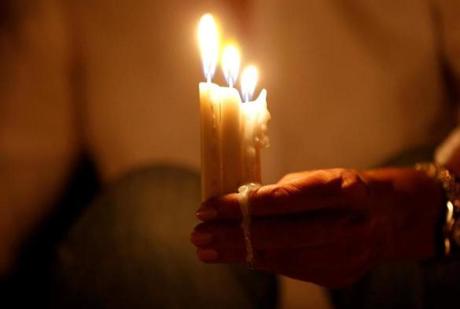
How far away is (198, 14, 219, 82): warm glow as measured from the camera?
381 millimetres

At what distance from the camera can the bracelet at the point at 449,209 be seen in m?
0.59

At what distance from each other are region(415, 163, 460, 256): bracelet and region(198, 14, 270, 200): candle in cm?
29

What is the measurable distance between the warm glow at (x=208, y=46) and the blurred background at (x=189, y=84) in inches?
17.7

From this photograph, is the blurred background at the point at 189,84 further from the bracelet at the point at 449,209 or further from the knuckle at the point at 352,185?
the knuckle at the point at 352,185

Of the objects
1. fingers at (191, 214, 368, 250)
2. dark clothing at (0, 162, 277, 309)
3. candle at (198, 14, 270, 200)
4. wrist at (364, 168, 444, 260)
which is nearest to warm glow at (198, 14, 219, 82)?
candle at (198, 14, 270, 200)

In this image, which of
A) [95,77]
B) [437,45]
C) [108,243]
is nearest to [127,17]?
[95,77]

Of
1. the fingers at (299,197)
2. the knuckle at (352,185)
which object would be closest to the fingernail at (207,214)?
→ the fingers at (299,197)

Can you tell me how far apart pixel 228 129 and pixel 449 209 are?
0.33 meters

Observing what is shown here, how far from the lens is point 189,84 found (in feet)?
2.87

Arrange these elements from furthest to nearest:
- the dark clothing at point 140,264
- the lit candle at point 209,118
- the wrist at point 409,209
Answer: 1. the dark clothing at point 140,264
2. the wrist at point 409,209
3. the lit candle at point 209,118

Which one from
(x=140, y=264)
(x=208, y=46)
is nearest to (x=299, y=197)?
(x=208, y=46)

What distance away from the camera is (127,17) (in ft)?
2.88

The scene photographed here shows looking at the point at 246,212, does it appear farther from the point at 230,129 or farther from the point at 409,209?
the point at 409,209

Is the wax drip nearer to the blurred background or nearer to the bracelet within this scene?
the bracelet
